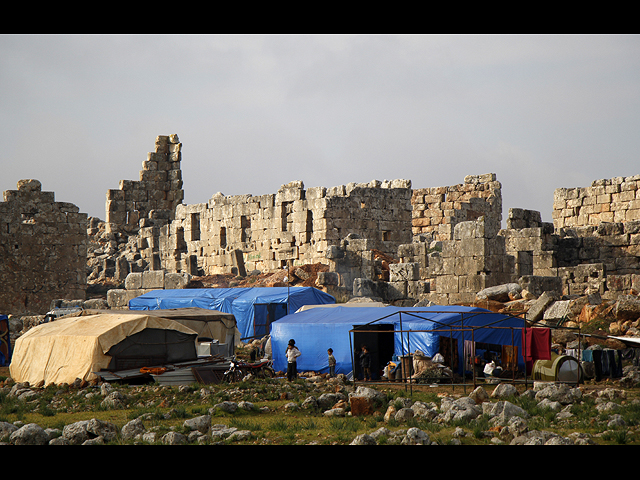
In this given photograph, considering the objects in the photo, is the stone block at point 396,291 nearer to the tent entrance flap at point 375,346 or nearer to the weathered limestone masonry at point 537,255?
the weathered limestone masonry at point 537,255

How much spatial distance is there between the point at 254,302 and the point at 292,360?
6259mm

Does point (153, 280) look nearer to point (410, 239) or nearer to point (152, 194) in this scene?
point (410, 239)

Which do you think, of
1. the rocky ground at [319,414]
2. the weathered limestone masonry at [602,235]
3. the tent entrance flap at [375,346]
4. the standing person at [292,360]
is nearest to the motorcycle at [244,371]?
the rocky ground at [319,414]

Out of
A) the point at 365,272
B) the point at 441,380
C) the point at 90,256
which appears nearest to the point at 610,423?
the point at 441,380

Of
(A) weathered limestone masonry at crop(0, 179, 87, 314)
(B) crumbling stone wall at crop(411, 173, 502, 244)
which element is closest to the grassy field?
(A) weathered limestone masonry at crop(0, 179, 87, 314)

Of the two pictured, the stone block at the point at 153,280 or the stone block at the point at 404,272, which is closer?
the stone block at the point at 404,272

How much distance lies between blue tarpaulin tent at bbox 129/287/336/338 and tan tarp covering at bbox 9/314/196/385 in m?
5.49

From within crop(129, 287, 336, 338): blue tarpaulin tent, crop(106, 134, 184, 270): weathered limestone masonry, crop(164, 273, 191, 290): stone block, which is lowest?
crop(129, 287, 336, 338): blue tarpaulin tent

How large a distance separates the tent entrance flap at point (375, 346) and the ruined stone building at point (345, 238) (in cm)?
559

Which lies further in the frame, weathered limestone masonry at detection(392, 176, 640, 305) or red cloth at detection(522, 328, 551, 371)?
weathered limestone masonry at detection(392, 176, 640, 305)

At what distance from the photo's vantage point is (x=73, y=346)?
15133 millimetres

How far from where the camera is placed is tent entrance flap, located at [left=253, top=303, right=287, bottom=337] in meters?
21.3

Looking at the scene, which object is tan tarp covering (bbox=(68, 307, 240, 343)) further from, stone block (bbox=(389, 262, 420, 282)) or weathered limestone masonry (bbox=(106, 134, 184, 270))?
weathered limestone masonry (bbox=(106, 134, 184, 270))

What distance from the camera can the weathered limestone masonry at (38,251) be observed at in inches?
992
